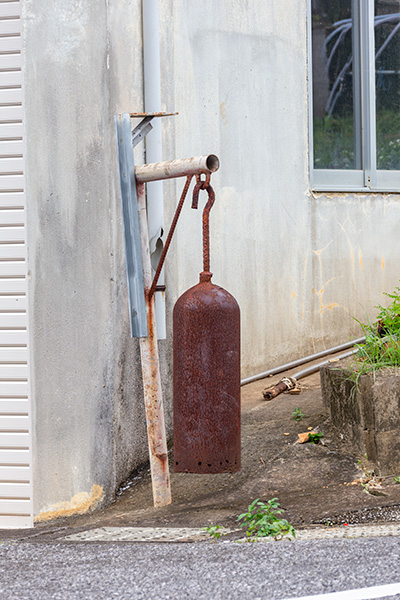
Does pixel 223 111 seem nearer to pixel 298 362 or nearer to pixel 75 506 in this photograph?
pixel 298 362

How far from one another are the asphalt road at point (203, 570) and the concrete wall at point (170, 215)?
138cm

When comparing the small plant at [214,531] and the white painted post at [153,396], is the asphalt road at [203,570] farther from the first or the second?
the white painted post at [153,396]

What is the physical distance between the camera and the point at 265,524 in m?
4.33

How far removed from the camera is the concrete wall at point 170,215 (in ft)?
17.5

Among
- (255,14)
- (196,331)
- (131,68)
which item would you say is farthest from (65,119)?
(255,14)

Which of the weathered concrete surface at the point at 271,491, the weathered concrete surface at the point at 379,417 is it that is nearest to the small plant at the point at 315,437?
the weathered concrete surface at the point at 271,491

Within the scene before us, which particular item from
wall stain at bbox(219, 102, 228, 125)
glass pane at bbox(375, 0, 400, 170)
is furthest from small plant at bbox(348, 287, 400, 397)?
glass pane at bbox(375, 0, 400, 170)

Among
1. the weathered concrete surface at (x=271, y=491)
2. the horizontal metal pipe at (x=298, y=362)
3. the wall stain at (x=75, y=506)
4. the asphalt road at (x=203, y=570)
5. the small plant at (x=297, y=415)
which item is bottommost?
the wall stain at (x=75, y=506)

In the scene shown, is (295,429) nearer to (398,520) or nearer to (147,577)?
(398,520)

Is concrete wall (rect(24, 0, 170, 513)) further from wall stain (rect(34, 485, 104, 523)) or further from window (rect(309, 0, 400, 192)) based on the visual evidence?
window (rect(309, 0, 400, 192))

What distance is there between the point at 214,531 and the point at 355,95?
5456 millimetres

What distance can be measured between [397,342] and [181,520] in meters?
1.84

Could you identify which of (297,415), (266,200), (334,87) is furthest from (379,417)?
(334,87)

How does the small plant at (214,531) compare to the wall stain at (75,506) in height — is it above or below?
above
